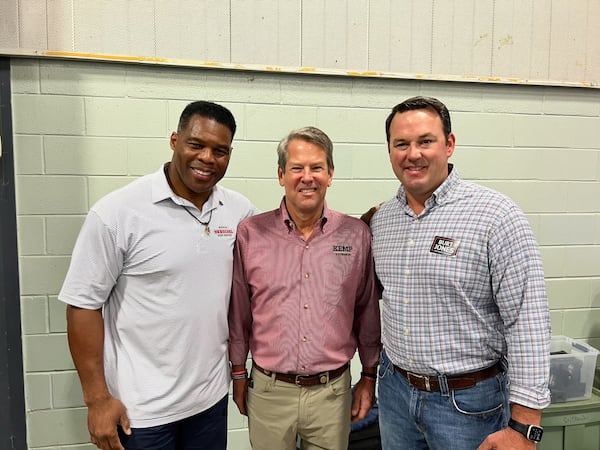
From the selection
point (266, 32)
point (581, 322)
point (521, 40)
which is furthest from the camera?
point (581, 322)

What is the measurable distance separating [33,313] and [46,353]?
0.21 metres

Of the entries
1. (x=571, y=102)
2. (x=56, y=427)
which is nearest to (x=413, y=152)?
(x=571, y=102)

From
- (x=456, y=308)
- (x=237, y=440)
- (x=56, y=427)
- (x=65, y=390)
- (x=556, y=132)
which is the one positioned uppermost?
(x=556, y=132)

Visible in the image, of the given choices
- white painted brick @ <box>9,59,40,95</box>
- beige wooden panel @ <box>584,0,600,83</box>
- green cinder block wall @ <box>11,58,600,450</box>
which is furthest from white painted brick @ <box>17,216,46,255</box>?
beige wooden panel @ <box>584,0,600,83</box>

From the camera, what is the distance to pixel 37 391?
238cm

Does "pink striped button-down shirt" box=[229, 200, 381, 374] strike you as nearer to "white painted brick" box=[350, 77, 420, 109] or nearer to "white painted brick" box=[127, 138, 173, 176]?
"white painted brick" box=[127, 138, 173, 176]

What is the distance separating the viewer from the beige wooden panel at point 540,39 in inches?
107

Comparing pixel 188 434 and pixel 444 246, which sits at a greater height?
pixel 444 246

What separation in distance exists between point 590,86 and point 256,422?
8.60ft

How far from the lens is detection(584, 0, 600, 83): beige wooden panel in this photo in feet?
9.09

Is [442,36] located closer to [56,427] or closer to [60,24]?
[60,24]

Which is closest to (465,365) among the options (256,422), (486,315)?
(486,315)

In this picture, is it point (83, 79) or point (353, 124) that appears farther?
point (353, 124)

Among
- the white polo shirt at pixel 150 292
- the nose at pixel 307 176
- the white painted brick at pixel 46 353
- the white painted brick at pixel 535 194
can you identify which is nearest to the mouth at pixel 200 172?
the white polo shirt at pixel 150 292
